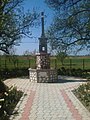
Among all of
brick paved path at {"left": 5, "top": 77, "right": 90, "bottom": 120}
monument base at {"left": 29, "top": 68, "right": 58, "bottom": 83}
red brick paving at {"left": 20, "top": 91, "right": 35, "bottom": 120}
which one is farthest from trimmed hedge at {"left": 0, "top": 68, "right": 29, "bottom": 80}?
red brick paving at {"left": 20, "top": 91, "right": 35, "bottom": 120}

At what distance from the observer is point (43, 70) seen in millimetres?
23188

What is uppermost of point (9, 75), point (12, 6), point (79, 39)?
point (12, 6)

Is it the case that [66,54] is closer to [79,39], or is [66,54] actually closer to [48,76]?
[79,39]

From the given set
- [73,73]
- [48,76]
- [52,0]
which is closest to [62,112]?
[48,76]

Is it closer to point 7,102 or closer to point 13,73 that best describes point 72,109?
point 7,102

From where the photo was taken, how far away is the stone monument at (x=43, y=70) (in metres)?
23.0

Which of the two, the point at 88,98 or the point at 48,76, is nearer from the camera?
the point at 88,98

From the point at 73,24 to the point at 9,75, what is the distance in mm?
6538

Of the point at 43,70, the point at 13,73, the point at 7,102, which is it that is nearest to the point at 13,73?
the point at 13,73

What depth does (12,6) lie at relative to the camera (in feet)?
93.9

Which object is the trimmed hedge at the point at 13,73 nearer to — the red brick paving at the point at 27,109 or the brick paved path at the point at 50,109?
the brick paved path at the point at 50,109

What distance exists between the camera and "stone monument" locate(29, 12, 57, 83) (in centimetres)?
2302

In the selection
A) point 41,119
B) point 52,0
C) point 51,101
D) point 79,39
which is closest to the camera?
point 41,119

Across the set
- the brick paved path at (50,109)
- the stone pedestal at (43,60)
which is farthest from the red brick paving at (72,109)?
the stone pedestal at (43,60)
